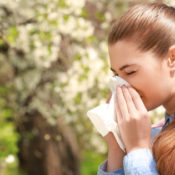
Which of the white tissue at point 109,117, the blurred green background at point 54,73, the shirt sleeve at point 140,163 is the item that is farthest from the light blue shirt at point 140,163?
the blurred green background at point 54,73

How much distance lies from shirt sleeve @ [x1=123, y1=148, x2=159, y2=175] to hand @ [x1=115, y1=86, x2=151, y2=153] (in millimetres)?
32

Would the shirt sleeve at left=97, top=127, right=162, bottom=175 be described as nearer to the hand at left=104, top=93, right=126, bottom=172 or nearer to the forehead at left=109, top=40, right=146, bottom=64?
the hand at left=104, top=93, right=126, bottom=172

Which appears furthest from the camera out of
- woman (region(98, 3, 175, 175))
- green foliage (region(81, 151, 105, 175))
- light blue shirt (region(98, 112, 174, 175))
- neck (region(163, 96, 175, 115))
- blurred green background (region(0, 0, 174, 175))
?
green foliage (region(81, 151, 105, 175))

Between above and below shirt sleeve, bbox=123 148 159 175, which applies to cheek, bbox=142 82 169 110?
above

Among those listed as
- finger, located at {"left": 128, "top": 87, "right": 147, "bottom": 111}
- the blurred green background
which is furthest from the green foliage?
finger, located at {"left": 128, "top": 87, "right": 147, "bottom": 111}

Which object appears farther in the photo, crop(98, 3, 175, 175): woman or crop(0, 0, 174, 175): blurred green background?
crop(0, 0, 174, 175): blurred green background

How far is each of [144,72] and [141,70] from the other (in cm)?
1

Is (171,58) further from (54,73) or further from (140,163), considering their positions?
(54,73)

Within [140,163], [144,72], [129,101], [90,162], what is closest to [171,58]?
[144,72]

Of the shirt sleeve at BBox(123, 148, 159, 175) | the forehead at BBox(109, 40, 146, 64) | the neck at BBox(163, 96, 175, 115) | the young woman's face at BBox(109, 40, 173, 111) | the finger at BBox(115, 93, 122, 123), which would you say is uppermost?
the forehead at BBox(109, 40, 146, 64)

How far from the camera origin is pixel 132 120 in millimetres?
1279

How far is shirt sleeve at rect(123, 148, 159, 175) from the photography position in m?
1.17

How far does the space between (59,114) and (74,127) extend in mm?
753

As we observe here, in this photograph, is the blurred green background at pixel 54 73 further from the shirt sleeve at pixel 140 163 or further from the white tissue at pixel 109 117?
the shirt sleeve at pixel 140 163
